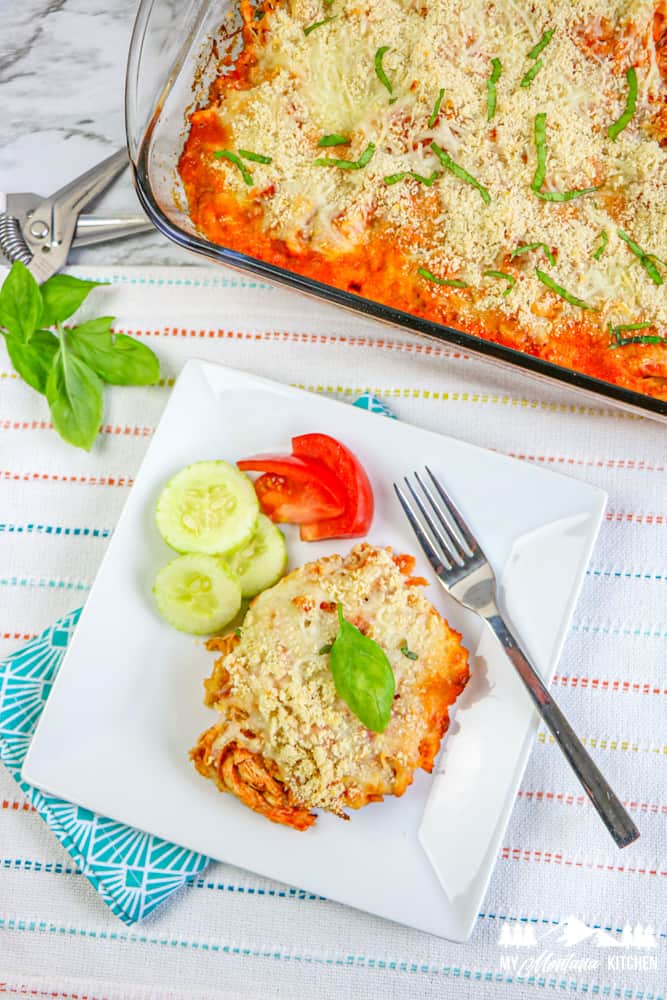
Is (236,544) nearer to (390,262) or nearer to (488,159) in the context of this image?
(390,262)

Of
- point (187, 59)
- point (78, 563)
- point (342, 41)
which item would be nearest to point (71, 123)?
point (187, 59)

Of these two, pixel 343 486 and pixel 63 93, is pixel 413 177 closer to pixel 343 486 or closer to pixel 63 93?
pixel 343 486

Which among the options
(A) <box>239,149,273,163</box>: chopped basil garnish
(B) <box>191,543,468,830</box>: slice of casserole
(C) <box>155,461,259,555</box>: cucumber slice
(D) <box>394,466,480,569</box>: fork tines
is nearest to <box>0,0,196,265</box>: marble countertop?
(A) <box>239,149,273,163</box>: chopped basil garnish

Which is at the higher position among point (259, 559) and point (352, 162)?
point (352, 162)

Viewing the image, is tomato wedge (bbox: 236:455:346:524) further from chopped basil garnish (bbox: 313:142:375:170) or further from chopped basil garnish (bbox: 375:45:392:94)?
chopped basil garnish (bbox: 375:45:392:94)

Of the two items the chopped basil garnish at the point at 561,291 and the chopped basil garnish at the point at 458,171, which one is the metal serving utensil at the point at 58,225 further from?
the chopped basil garnish at the point at 561,291

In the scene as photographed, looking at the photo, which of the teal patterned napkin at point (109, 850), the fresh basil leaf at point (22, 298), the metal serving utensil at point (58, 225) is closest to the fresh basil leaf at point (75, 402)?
the fresh basil leaf at point (22, 298)

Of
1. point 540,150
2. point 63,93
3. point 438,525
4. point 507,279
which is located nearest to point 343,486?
point 438,525

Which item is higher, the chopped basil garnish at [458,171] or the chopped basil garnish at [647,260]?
the chopped basil garnish at [458,171]
